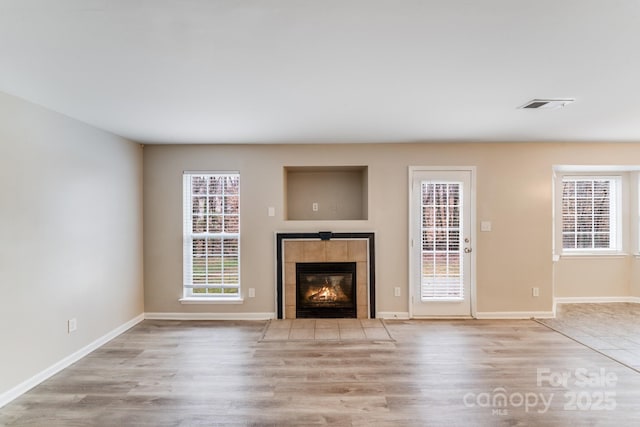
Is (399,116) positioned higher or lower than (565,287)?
higher

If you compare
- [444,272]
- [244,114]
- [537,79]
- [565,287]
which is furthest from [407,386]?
[565,287]

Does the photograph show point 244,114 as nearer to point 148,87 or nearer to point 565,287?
point 148,87

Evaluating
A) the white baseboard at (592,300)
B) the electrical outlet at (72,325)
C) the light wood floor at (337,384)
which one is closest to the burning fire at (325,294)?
the light wood floor at (337,384)

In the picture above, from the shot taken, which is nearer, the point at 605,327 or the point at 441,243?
the point at 605,327

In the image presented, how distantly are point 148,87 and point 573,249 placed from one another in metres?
6.31

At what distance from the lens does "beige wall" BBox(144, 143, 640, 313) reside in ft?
15.3

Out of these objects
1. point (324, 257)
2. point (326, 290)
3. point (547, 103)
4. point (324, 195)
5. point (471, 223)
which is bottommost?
point (326, 290)

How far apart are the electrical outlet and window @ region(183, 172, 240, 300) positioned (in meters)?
1.44

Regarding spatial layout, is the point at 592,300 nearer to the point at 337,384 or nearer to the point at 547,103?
the point at 547,103

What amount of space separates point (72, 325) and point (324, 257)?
9.30 ft

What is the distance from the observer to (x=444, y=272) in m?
4.68

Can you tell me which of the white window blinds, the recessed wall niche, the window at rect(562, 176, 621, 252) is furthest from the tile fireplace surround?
the window at rect(562, 176, 621, 252)

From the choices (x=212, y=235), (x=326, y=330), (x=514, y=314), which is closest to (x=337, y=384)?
(x=326, y=330)

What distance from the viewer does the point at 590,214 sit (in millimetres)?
5559
